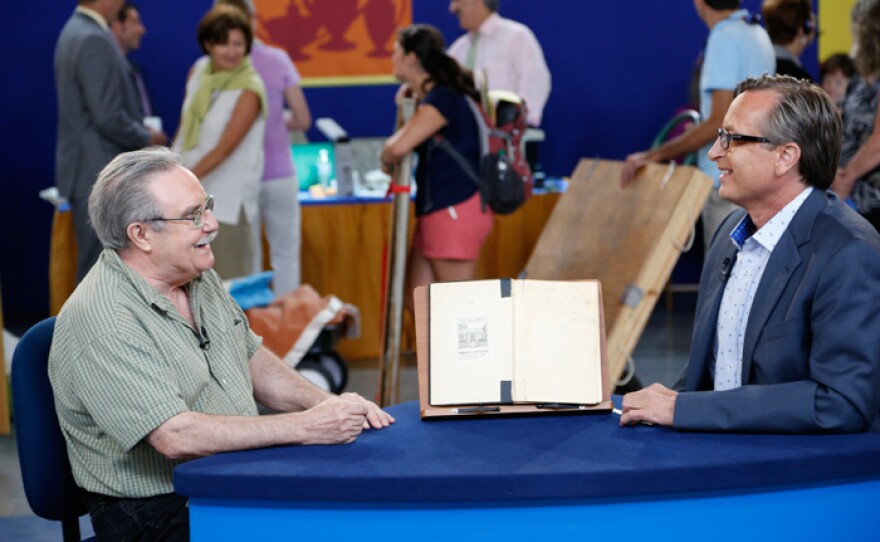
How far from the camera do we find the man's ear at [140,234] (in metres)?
2.47

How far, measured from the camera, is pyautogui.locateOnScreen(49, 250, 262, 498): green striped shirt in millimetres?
2283

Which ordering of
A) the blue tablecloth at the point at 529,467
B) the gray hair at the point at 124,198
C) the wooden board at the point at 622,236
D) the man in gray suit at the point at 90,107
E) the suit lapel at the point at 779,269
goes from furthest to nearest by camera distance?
the man in gray suit at the point at 90,107
the wooden board at the point at 622,236
the gray hair at the point at 124,198
the suit lapel at the point at 779,269
the blue tablecloth at the point at 529,467

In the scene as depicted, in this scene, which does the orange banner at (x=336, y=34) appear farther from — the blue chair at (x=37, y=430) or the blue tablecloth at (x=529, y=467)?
the blue tablecloth at (x=529, y=467)

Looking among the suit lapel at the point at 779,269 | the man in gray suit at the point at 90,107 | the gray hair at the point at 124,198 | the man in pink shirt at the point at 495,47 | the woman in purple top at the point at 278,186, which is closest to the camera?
the suit lapel at the point at 779,269

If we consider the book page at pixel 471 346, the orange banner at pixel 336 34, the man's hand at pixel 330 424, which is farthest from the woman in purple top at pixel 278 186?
the man's hand at pixel 330 424

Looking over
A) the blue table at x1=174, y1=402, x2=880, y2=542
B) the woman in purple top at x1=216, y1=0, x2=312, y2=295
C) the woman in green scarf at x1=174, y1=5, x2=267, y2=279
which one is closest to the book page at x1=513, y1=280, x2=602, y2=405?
the blue table at x1=174, y1=402, x2=880, y2=542

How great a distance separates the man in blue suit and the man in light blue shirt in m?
2.35

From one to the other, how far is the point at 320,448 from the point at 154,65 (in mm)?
6684

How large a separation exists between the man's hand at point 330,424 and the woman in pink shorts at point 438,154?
2755 mm

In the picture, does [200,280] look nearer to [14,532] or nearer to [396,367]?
[14,532]

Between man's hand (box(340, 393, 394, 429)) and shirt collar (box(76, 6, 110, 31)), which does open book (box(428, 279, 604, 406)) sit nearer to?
man's hand (box(340, 393, 394, 429))

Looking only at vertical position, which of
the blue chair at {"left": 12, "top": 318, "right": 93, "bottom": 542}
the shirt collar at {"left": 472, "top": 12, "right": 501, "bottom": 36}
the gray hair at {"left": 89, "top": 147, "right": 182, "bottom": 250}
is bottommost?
the blue chair at {"left": 12, "top": 318, "right": 93, "bottom": 542}

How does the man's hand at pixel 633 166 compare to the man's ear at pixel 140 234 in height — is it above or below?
below

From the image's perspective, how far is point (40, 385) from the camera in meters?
2.52
